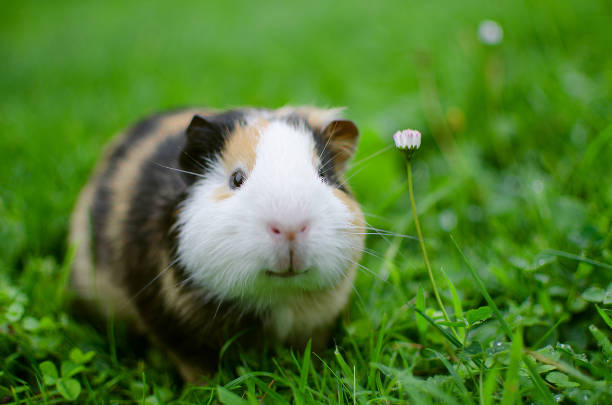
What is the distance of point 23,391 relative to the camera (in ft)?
7.78

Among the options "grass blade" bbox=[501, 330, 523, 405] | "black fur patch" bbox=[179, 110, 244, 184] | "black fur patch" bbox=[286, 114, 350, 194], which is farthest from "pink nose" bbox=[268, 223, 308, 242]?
"grass blade" bbox=[501, 330, 523, 405]

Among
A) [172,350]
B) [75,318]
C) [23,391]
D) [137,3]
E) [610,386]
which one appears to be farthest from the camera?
[137,3]

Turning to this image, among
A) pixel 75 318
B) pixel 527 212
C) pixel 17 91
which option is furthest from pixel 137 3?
pixel 527 212

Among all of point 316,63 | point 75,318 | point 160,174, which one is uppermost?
point 316,63

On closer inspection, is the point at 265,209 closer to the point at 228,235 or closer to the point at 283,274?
the point at 228,235

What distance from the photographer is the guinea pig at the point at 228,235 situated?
6.61 ft

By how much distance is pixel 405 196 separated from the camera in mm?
3965

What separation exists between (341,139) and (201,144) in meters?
0.84

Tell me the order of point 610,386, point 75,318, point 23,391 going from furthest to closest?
point 75,318 < point 23,391 < point 610,386

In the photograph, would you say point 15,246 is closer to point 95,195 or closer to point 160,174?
point 95,195

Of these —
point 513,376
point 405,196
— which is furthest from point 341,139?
point 513,376

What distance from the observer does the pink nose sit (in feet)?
6.33

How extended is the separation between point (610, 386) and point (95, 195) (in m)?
3.22

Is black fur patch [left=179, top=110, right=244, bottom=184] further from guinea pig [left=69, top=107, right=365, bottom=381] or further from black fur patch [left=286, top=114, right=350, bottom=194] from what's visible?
black fur patch [left=286, top=114, right=350, bottom=194]
